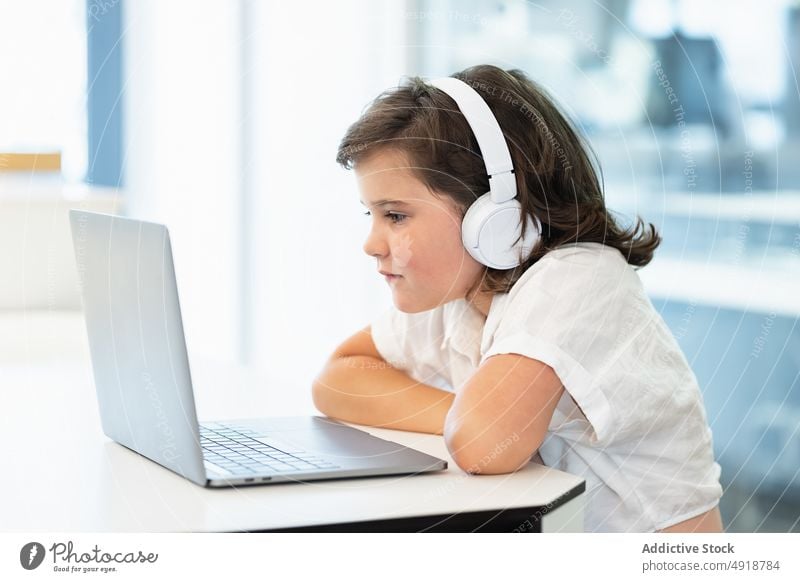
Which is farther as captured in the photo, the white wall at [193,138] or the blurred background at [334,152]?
the white wall at [193,138]

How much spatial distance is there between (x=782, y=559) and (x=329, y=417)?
43cm

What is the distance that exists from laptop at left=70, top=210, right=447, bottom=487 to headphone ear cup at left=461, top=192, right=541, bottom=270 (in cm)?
19

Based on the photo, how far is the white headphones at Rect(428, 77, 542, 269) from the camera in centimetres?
93

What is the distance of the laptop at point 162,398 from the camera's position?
720 mm

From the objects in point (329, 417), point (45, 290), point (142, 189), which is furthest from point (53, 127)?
point (329, 417)

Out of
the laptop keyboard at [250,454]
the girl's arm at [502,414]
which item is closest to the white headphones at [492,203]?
the girl's arm at [502,414]

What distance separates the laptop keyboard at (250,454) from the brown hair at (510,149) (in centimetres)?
27

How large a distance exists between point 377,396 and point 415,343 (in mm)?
114

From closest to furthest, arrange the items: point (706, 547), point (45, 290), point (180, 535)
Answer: point (180, 535) < point (706, 547) < point (45, 290)

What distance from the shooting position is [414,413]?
0.97 m

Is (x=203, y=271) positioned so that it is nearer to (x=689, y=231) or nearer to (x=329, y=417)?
(x=689, y=231)

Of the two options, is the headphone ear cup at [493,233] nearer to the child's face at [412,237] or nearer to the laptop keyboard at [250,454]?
the child's face at [412,237]

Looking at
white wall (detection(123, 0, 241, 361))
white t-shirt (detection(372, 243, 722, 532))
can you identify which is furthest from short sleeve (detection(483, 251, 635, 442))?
white wall (detection(123, 0, 241, 361))

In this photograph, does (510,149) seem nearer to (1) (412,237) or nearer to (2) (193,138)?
(1) (412,237)
